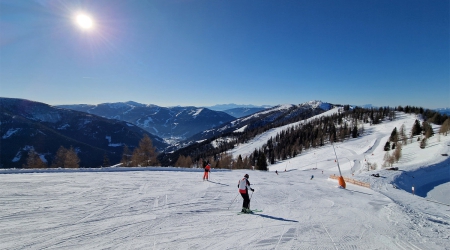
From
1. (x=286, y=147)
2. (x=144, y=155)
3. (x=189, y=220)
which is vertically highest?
(x=286, y=147)

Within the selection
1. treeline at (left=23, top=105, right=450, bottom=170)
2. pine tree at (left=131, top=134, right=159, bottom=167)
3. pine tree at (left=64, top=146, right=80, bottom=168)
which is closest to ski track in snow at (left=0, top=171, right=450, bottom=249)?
treeline at (left=23, top=105, right=450, bottom=170)

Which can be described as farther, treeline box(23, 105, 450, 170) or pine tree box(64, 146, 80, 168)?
treeline box(23, 105, 450, 170)

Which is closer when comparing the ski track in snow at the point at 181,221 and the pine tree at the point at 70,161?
the ski track in snow at the point at 181,221

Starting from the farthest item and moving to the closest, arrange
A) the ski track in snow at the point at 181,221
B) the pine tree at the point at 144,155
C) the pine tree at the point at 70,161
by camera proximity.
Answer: the pine tree at the point at 144,155
the pine tree at the point at 70,161
the ski track in snow at the point at 181,221

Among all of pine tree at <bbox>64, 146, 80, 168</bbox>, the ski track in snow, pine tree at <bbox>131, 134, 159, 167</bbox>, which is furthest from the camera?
pine tree at <bbox>131, 134, 159, 167</bbox>

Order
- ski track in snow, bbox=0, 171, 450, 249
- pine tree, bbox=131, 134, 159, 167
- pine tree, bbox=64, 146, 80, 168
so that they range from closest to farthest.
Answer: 1. ski track in snow, bbox=0, 171, 450, 249
2. pine tree, bbox=64, 146, 80, 168
3. pine tree, bbox=131, 134, 159, 167

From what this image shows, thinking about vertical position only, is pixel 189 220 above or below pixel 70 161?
below

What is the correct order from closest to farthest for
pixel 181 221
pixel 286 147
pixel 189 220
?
pixel 181 221 < pixel 189 220 < pixel 286 147

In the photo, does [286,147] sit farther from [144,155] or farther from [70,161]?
[70,161]

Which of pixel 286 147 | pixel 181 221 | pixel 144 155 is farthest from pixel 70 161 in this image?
pixel 286 147

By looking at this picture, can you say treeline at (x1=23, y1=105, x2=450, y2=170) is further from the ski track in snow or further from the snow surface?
the ski track in snow

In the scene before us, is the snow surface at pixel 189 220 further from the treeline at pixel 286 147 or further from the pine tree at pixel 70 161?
the pine tree at pixel 70 161

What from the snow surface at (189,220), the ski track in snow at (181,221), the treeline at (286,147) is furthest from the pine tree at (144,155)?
the ski track in snow at (181,221)

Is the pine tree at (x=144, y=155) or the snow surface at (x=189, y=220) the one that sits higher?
the pine tree at (x=144, y=155)
